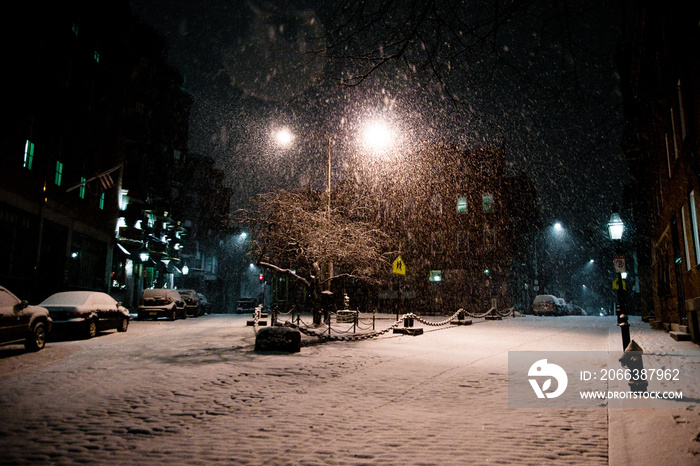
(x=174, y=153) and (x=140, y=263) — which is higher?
(x=174, y=153)

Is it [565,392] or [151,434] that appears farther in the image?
[565,392]

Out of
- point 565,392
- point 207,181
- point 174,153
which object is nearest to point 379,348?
point 565,392

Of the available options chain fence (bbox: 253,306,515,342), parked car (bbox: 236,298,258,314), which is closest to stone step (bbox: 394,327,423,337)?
chain fence (bbox: 253,306,515,342)

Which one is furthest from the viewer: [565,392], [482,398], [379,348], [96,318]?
[96,318]

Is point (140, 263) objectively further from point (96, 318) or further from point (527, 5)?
point (527, 5)

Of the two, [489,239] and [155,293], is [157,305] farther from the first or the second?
[489,239]

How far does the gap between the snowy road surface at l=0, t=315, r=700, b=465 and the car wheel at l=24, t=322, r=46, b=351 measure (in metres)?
1.77

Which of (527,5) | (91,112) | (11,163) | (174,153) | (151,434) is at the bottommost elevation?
(151,434)

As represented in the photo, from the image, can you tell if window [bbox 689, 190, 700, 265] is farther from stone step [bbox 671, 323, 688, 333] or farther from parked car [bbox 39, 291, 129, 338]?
parked car [bbox 39, 291, 129, 338]

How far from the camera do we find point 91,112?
1157 inches

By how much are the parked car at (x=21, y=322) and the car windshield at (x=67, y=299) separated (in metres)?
2.96

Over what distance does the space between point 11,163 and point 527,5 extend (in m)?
21.9

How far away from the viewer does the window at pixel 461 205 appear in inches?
1922

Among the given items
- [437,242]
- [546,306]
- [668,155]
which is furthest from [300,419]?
[437,242]
